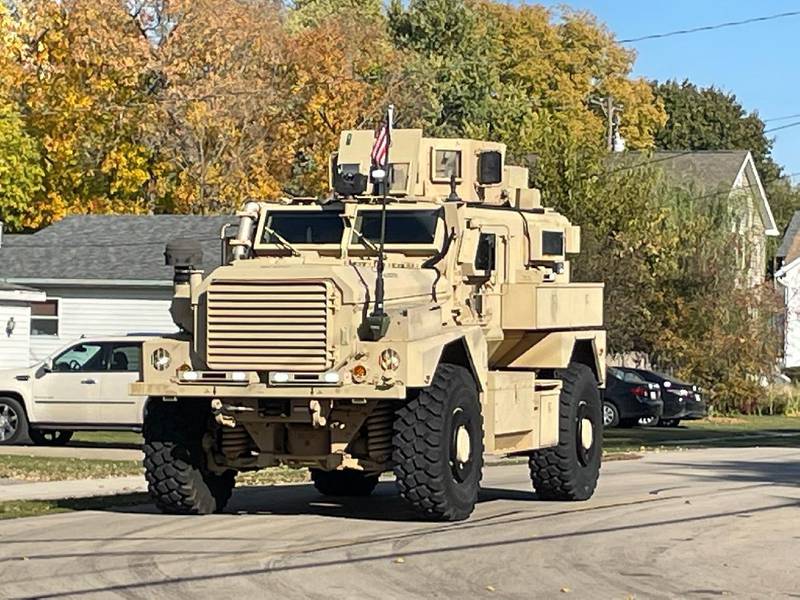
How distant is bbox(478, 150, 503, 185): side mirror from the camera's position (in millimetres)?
17234

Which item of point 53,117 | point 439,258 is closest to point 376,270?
point 439,258

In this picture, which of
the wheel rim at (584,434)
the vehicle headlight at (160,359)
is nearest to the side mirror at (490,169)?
the wheel rim at (584,434)

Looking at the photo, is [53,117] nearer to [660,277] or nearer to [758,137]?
[660,277]

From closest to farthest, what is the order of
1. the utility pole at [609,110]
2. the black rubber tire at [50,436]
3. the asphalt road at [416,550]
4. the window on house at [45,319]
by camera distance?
the asphalt road at [416,550], the black rubber tire at [50,436], the window on house at [45,319], the utility pole at [609,110]

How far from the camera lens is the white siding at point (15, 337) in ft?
119

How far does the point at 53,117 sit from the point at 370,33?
20515 mm

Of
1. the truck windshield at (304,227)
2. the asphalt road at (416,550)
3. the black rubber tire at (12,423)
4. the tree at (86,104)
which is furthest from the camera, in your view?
the tree at (86,104)

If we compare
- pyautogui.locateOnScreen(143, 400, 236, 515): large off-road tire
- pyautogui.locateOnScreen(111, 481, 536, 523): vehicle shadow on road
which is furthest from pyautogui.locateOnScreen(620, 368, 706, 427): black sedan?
pyautogui.locateOnScreen(143, 400, 236, 515): large off-road tire

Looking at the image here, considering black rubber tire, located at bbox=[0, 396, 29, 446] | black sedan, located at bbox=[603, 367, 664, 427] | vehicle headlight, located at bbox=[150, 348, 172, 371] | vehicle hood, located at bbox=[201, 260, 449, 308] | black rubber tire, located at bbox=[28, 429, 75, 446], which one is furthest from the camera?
black sedan, located at bbox=[603, 367, 664, 427]

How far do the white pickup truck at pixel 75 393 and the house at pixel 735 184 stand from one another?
2308 centimetres

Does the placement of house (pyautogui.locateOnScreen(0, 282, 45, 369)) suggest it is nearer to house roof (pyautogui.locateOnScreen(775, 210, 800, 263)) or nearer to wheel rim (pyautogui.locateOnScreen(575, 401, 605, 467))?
wheel rim (pyautogui.locateOnScreen(575, 401, 605, 467))

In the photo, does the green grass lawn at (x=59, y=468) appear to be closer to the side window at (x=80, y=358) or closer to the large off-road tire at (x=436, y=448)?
the side window at (x=80, y=358)

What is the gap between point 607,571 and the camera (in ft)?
38.7

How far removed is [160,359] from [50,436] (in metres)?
15.0
